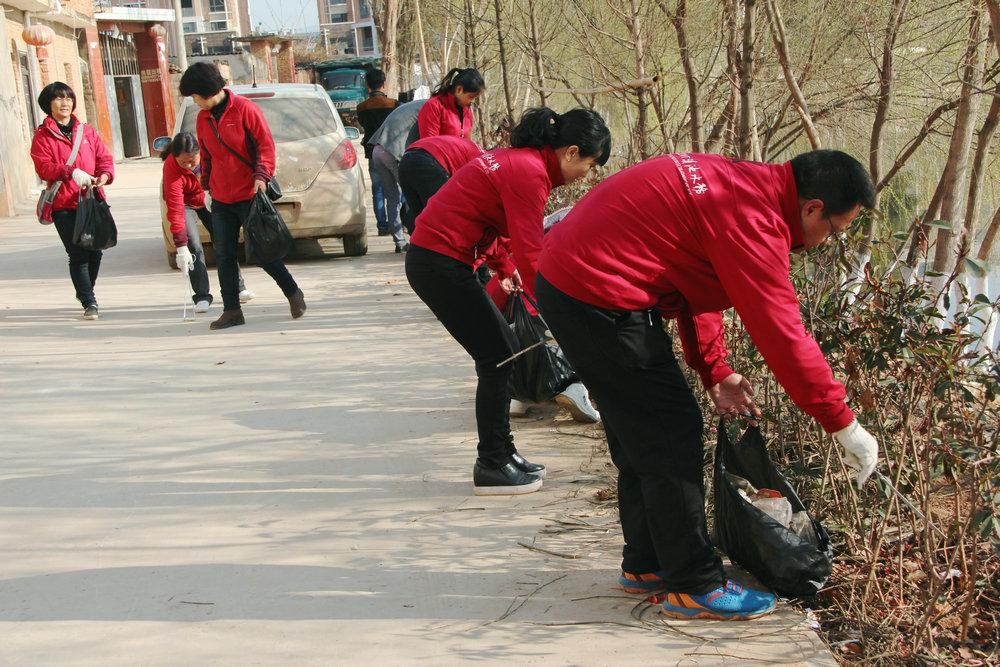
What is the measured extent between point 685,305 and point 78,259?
22.1ft

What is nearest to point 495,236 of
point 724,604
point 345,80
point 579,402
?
point 579,402

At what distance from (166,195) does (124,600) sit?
18.7 feet

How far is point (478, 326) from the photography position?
4.56 meters

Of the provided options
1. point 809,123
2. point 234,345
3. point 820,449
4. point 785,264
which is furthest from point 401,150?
point 785,264

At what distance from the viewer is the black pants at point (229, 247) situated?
26.5 ft

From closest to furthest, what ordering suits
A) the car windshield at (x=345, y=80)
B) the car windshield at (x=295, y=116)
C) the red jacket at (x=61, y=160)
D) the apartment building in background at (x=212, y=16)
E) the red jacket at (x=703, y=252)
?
1. the red jacket at (x=703, y=252)
2. the red jacket at (x=61, y=160)
3. the car windshield at (x=295, y=116)
4. the car windshield at (x=345, y=80)
5. the apartment building in background at (x=212, y=16)

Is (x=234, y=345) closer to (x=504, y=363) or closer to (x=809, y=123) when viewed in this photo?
(x=504, y=363)

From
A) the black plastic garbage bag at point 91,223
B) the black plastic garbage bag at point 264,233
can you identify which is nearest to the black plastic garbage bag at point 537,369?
the black plastic garbage bag at point 264,233

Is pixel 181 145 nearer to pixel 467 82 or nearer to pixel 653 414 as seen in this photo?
pixel 467 82

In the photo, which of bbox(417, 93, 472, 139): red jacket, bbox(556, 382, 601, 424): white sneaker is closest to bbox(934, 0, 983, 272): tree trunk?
bbox(556, 382, 601, 424): white sneaker

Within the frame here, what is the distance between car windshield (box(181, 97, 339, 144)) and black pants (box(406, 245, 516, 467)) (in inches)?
259

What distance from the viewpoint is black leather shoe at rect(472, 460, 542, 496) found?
4645 millimetres

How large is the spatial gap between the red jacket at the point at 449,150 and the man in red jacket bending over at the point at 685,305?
10.3ft

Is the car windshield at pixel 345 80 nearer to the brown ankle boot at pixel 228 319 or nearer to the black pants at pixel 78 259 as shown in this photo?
the black pants at pixel 78 259
